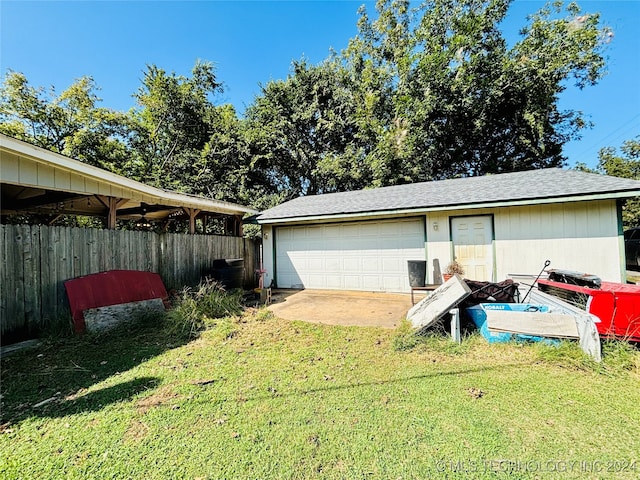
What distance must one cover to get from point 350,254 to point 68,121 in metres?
17.7

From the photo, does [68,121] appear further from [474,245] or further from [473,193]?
[474,245]

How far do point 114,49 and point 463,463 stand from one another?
1490 centimetres

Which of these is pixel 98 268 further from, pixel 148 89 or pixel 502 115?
pixel 502 115

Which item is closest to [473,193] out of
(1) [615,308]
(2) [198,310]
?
(1) [615,308]

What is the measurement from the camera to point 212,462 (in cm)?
190

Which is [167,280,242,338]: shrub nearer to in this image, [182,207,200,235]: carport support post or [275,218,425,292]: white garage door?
[182,207,200,235]: carport support post

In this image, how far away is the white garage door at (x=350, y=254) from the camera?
7.68 metres

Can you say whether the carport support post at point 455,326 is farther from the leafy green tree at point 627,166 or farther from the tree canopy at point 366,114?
the leafy green tree at point 627,166

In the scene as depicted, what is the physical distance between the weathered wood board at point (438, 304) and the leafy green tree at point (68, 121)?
17.4m

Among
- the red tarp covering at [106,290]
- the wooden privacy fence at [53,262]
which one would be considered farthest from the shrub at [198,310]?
the wooden privacy fence at [53,262]

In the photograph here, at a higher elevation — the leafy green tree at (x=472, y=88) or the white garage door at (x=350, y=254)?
the leafy green tree at (x=472, y=88)

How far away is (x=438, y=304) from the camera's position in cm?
420

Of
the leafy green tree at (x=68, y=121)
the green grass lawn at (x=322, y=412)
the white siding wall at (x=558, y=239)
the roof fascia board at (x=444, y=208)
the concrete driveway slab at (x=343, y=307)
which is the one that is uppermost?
the leafy green tree at (x=68, y=121)

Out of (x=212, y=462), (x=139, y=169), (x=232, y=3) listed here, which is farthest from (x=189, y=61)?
(x=212, y=462)
